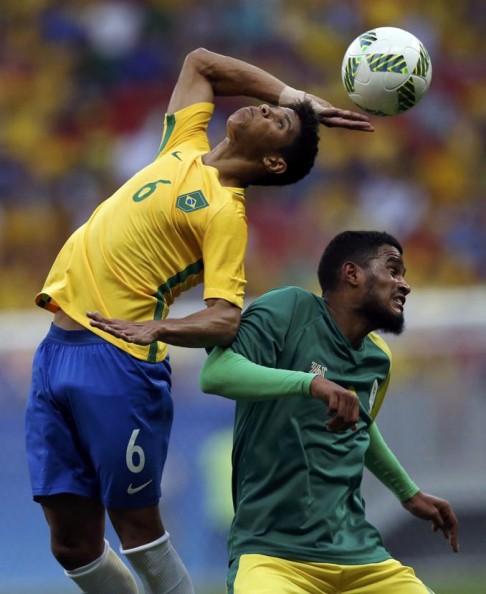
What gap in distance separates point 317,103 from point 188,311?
419cm

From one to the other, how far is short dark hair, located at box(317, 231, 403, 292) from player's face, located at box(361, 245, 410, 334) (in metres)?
0.04

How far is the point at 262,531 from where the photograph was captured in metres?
4.19

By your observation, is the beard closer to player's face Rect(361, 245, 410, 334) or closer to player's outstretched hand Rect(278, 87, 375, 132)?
player's face Rect(361, 245, 410, 334)

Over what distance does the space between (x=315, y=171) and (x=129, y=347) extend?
7.65 meters

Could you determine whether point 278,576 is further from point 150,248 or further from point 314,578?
point 150,248

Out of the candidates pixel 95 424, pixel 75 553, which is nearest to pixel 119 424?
pixel 95 424

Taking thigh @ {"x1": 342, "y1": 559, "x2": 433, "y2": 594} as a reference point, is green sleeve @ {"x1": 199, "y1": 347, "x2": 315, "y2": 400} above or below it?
above

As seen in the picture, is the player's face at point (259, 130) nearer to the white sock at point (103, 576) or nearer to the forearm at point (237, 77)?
the forearm at point (237, 77)

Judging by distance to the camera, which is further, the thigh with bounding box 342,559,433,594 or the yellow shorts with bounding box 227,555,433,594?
the thigh with bounding box 342,559,433,594

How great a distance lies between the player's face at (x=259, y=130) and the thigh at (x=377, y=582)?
1.64m

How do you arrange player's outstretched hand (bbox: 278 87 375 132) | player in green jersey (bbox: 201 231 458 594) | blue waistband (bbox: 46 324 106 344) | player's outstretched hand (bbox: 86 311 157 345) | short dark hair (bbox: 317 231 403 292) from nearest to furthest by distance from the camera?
player's outstretched hand (bbox: 86 311 157 345) → player in green jersey (bbox: 201 231 458 594) → short dark hair (bbox: 317 231 403 292) → blue waistband (bbox: 46 324 106 344) → player's outstretched hand (bbox: 278 87 375 132)

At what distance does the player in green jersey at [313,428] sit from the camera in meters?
4.09

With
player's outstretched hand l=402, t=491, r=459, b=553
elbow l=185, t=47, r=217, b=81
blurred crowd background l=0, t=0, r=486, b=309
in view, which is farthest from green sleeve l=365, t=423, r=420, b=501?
blurred crowd background l=0, t=0, r=486, b=309

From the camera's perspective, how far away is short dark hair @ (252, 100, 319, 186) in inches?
191
